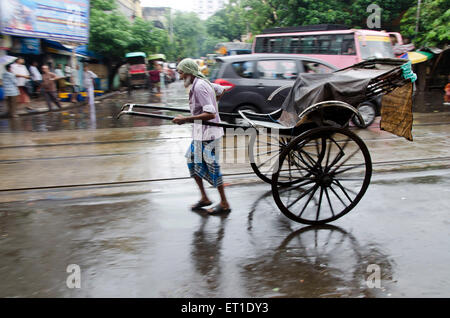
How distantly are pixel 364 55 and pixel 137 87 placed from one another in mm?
17588

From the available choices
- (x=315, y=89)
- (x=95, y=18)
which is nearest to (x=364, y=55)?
(x=315, y=89)

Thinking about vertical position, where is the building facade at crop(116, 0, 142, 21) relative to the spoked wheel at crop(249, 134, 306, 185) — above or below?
above

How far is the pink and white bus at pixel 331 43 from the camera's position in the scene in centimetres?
1305

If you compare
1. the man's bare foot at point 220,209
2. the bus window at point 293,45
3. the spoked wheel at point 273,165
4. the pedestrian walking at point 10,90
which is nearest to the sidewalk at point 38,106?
the pedestrian walking at point 10,90

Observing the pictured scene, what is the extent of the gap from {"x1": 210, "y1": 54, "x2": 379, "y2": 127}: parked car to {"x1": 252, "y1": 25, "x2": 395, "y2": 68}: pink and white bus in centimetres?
503

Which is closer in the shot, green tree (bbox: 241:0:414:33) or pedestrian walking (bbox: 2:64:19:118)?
pedestrian walking (bbox: 2:64:19:118)

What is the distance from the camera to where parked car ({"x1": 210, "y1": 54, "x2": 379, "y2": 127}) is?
862cm

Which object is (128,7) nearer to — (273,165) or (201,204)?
(273,165)

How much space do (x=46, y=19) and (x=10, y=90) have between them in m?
4.59

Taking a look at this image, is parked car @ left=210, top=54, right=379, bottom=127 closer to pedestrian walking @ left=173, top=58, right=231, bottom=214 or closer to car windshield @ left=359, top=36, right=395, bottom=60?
pedestrian walking @ left=173, top=58, right=231, bottom=214

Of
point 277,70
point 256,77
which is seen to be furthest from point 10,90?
point 277,70

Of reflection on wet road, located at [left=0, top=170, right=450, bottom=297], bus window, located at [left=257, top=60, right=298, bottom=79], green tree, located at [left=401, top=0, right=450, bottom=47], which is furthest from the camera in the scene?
green tree, located at [left=401, top=0, right=450, bottom=47]

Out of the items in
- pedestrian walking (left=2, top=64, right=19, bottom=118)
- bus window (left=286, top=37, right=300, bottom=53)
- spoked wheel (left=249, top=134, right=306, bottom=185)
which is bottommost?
spoked wheel (left=249, top=134, right=306, bottom=185)

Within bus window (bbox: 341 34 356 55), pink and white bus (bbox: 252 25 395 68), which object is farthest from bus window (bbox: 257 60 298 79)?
bus window (bbox: 341 34 356 55)
